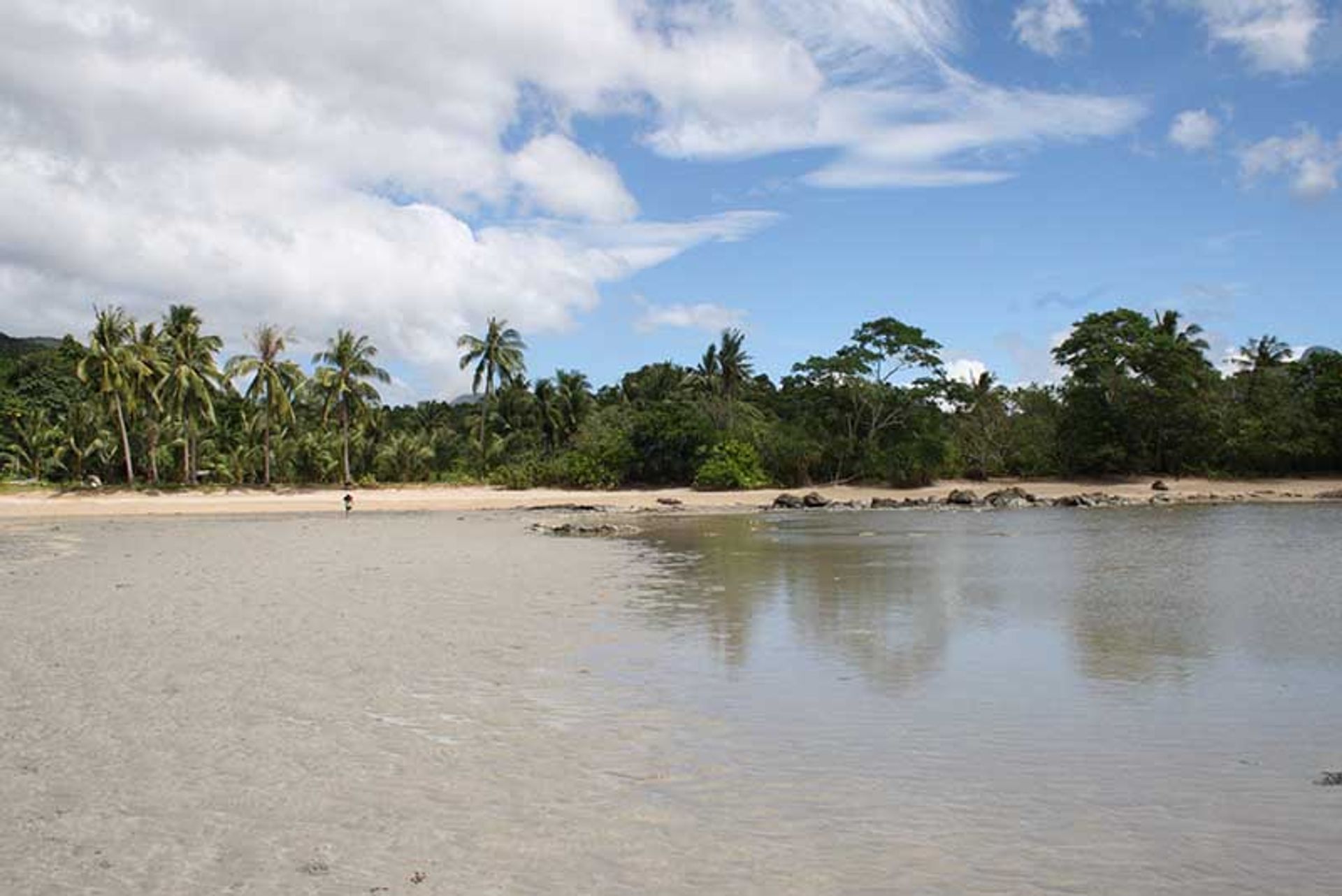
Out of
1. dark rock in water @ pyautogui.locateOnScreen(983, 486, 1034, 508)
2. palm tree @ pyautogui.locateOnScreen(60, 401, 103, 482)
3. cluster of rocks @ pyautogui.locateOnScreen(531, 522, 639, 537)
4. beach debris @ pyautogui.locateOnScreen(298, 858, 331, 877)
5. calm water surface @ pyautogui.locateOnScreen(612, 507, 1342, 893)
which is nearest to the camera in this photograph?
beach debris @ pyautogui.locateOnScreen(298, 858, 331, 877)

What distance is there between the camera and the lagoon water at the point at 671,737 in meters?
5.00

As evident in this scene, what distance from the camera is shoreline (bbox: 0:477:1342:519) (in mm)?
46469

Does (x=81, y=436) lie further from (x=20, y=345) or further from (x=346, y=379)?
(x=20, y=345)

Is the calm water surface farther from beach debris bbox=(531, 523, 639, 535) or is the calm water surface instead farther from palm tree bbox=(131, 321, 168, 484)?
palm tree bbox=(131, 321, 168, 484)

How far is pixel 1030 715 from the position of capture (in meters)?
7.98

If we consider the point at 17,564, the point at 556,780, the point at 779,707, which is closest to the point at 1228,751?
the point at 779,707

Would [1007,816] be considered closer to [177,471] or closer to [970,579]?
[970,579]

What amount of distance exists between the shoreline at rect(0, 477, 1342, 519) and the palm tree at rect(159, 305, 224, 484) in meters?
4.71

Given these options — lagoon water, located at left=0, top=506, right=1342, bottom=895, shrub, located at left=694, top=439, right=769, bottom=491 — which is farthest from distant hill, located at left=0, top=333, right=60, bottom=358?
lagoon water, located at left=0, top=506, right=1342, bottom=895

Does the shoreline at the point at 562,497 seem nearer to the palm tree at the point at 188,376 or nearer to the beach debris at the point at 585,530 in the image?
the palm tree at the point at 188,376

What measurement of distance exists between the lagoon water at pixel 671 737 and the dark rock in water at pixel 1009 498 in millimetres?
31376

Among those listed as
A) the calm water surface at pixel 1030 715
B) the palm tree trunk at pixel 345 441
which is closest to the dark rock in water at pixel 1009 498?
the calm water surface at pixel 1030 715

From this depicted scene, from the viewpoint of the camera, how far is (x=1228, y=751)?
6.91 metres

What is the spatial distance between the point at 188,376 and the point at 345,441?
9382 millimetres
